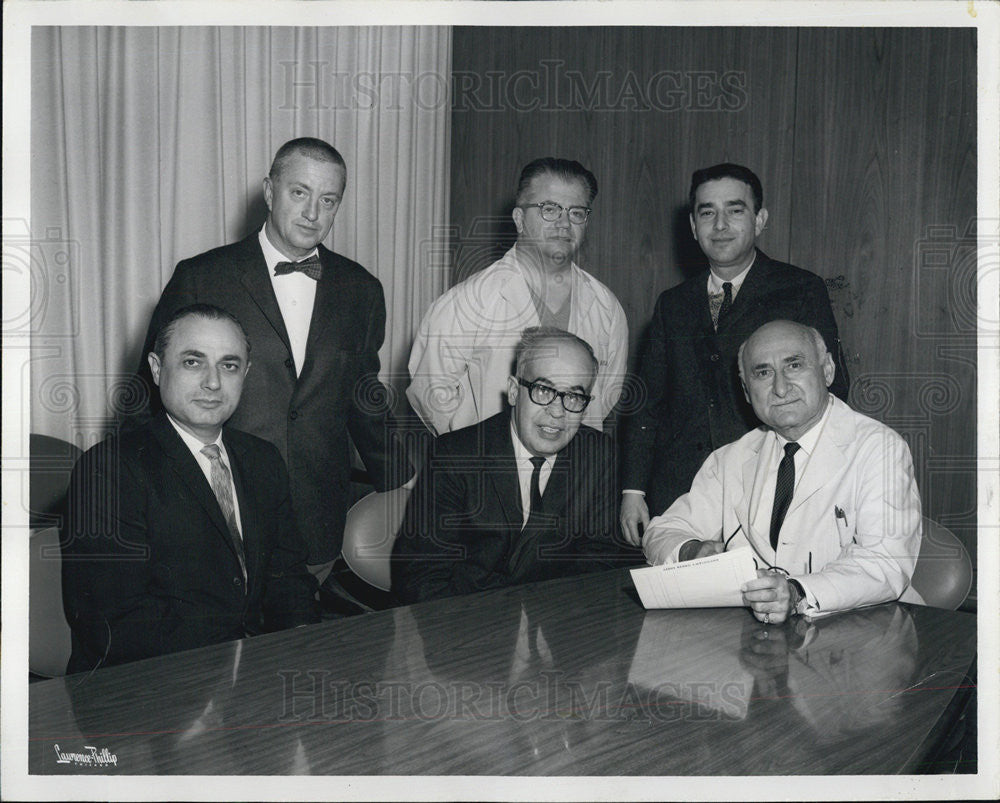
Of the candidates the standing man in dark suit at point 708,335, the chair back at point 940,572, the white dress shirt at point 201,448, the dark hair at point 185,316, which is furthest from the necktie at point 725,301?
the white dress shirt at point 201,448

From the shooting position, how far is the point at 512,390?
10.0 feet

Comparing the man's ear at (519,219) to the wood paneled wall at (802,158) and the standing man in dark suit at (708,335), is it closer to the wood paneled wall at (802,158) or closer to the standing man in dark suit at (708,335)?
the wood paneled wall at (802,158)

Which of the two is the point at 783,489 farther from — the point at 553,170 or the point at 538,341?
the point at 553,170

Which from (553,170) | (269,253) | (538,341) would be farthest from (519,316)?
(269,253)

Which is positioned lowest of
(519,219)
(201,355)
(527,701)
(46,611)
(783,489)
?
(527,701)

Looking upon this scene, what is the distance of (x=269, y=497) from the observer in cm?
293

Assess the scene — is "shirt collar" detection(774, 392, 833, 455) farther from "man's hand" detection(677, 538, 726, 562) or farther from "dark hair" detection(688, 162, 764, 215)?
"dark hair" detection(688, 162, 764, 215)

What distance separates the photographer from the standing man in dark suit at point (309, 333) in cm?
298

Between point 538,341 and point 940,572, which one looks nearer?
point 940,572

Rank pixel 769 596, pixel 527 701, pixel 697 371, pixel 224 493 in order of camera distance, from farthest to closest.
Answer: pixel 697 371 → pixel 224 493 → pixel 769 596 → pixel 527 701

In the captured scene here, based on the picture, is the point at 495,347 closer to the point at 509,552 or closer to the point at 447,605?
the point at 509,552

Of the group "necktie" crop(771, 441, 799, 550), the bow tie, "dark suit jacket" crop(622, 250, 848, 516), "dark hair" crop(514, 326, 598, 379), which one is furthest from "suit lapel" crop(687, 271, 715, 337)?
the bow tie

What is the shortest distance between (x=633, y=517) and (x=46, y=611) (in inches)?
69.1

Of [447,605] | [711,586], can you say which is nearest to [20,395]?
[447,605]
